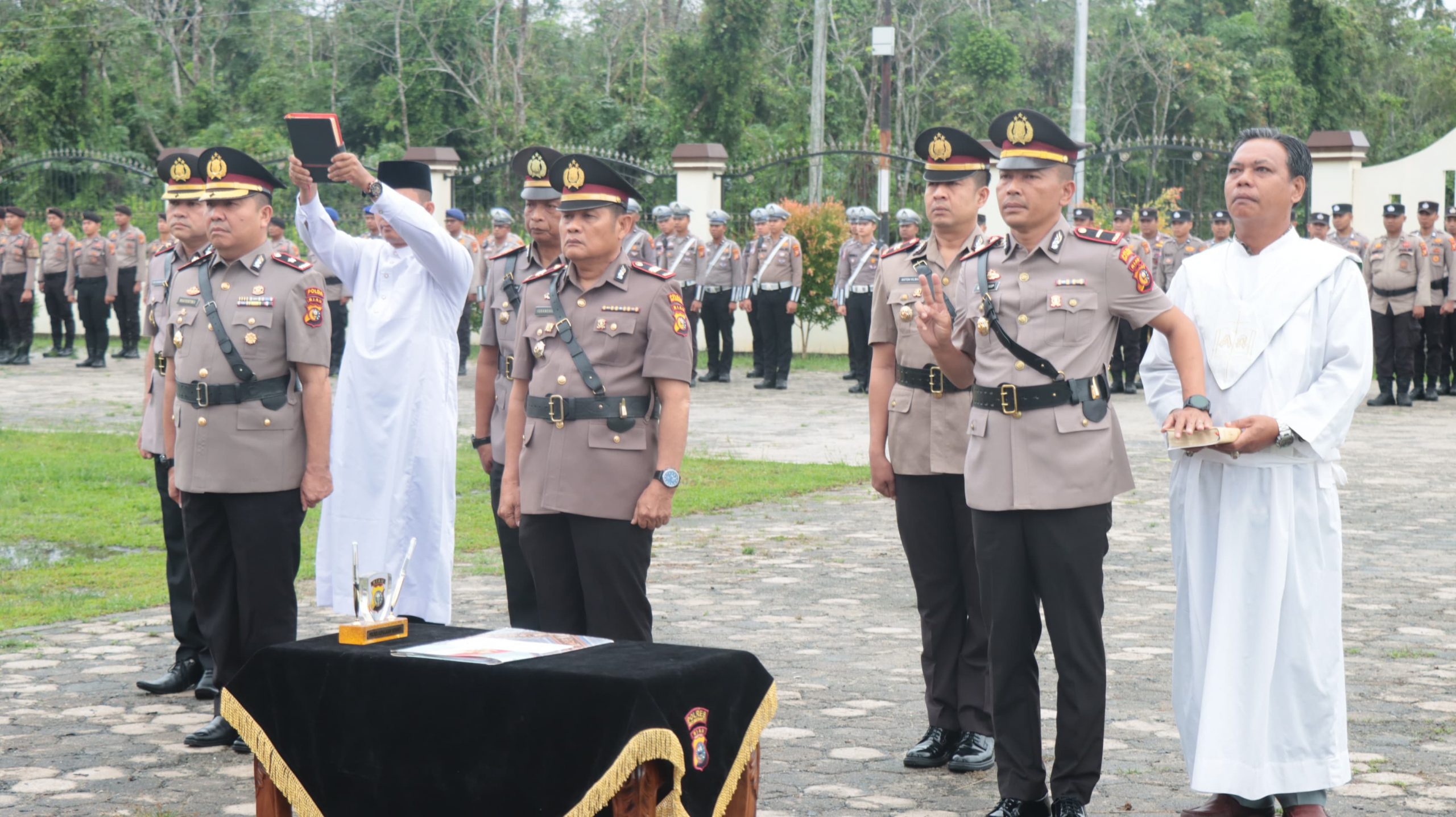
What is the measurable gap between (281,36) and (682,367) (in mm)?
35344

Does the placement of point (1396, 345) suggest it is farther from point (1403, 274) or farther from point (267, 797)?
point (267, 797)

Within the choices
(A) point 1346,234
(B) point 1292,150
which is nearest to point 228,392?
(B) point 1292,150

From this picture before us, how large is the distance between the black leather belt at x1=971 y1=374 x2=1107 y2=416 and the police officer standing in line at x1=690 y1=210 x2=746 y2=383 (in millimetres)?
15725

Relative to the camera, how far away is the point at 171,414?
19.4 ft

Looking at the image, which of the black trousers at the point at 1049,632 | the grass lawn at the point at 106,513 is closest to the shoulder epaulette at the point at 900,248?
the black trousers at the point at 1049,632

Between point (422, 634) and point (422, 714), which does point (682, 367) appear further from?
point (422, 714)

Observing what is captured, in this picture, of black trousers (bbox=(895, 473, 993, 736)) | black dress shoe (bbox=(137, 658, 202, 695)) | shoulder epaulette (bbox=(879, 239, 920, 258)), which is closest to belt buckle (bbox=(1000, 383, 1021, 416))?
black trousers (bbox=(895, 473, 993, 736))

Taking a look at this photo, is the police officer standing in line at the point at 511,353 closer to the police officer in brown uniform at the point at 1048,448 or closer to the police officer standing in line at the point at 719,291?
the police officer in brown uniform at the point at 1048,448

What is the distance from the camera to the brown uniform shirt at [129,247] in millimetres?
21953

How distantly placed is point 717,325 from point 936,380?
1533 centimetres

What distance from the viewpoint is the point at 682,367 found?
4836 mm

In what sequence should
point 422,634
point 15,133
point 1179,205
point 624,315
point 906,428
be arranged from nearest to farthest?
point 422,634, point 624,315, point 906,428, point 1179,205, point 15,133

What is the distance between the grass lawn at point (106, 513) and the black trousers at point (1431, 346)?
29.8 ft

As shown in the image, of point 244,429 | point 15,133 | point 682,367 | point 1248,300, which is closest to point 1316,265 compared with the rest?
point 1248,300
